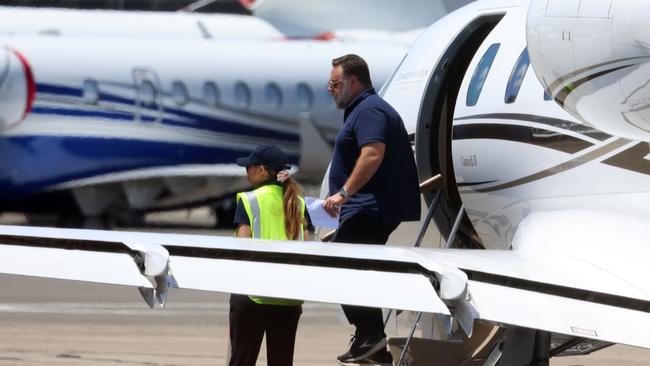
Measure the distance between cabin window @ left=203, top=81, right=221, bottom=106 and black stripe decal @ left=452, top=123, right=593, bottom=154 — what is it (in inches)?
675

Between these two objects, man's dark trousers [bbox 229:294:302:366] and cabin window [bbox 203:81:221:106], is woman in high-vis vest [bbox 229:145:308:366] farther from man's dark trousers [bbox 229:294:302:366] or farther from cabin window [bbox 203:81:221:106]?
cabin window [bbox 203:81:221:106]

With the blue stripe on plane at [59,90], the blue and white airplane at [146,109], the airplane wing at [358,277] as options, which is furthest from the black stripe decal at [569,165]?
the blue and white airplane at [146,109]

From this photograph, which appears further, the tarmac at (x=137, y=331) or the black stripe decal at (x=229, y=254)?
the tarmac at (x=137, y=331)

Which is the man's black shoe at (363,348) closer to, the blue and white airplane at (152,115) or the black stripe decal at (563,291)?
the black stripe decal at (563,291)

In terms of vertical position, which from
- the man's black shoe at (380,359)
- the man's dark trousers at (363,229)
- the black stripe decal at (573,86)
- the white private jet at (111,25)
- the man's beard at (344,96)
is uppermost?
the black stripe decal at (573,86)

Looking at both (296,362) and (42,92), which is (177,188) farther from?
(296,362)

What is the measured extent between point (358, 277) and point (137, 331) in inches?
288

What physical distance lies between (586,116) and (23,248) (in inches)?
94.7

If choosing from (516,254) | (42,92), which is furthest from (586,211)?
(42,92)

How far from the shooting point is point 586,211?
7.60 m

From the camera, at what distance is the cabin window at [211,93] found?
26.4 m

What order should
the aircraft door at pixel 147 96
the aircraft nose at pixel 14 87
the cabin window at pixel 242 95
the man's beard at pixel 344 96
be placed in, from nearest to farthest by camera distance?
the man's beard at pixel 344 96 < the aircraft nose at pixel 14 87 < the aircraft door at pixel 147 96 < the cabin window at pixel 242 95

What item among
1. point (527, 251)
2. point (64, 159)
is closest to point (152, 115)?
point (64, 159)

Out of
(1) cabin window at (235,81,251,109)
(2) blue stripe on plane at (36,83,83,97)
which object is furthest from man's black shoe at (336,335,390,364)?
(1) cabin window at (235,81,251,109)
